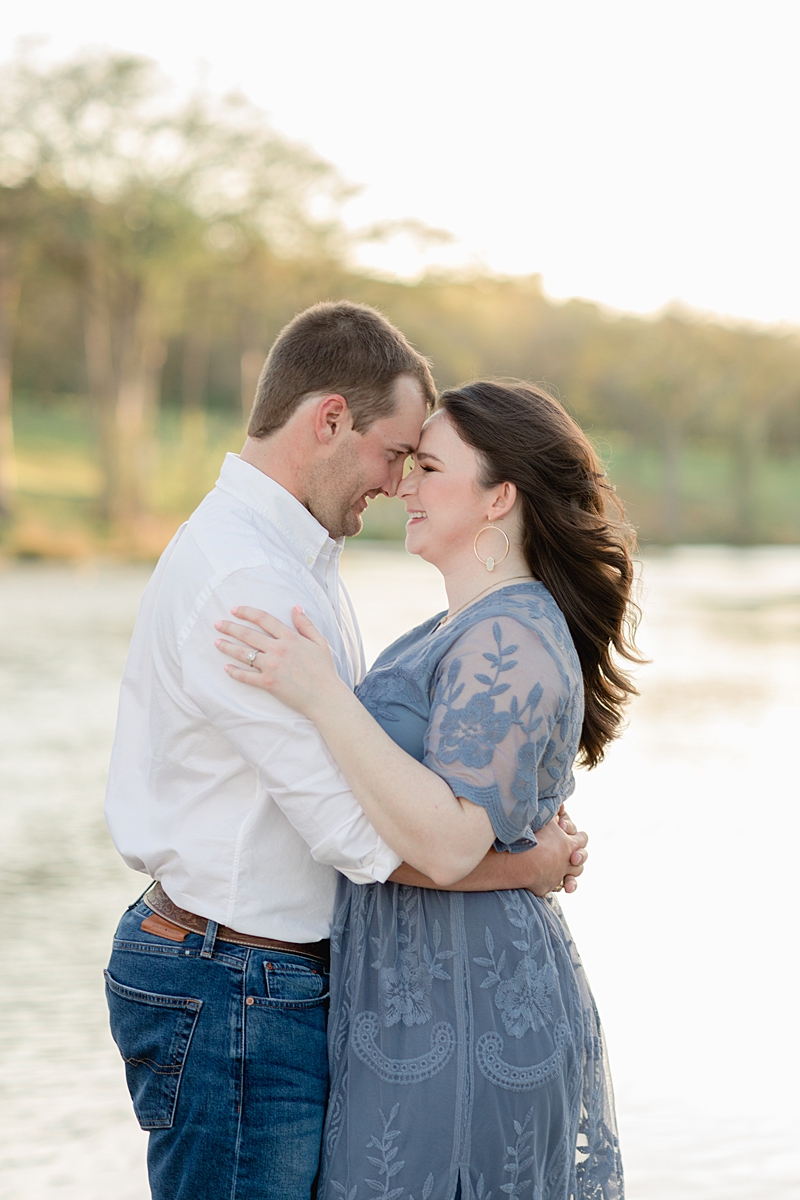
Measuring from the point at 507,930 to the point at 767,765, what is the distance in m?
7.32

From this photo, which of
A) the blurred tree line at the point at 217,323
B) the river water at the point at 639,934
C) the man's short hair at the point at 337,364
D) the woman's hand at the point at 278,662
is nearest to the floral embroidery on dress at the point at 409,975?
the woman's hand at the point at 278,662

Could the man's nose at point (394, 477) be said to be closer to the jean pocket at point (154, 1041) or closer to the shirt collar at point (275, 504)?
the shirt collar at point (275, 504)

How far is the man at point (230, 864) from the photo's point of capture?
6.31ft

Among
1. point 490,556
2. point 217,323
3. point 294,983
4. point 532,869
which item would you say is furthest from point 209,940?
point 217,323

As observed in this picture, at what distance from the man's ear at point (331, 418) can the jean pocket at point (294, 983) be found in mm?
841

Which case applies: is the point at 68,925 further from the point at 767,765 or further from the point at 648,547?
the point at 648,547

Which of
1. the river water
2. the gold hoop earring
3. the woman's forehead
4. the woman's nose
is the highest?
the woman's forehead

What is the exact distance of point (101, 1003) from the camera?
454cm

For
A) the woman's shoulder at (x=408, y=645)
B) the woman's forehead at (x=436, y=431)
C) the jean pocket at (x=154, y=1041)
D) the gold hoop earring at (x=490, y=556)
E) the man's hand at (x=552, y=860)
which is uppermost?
the woman's forehead at (x=436, y=431)

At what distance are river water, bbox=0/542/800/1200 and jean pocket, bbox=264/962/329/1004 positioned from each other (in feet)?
5.41

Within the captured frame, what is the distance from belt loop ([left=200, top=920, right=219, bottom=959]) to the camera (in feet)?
6.53

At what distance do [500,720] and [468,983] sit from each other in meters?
0.42

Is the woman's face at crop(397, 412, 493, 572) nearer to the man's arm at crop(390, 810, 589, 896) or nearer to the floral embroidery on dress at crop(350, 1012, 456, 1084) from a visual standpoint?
the man's arm at crop(390, 810, 589, 896)

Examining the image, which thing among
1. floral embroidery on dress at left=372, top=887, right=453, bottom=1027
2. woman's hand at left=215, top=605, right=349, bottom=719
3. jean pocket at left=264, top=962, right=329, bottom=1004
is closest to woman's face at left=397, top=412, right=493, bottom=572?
woman's hand at left=215, top=605, right=349, bottom=719
